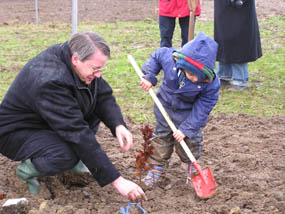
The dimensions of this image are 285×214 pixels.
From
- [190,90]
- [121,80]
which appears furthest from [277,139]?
[121,80]

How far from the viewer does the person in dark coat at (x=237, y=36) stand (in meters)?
6.12

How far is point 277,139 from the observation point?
467 cm

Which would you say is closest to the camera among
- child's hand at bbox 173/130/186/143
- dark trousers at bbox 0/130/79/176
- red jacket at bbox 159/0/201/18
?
dark trousers at bbox 0/130/79/176

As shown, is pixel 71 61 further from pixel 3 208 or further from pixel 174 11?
pixel 174 11

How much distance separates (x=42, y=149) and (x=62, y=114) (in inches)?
18.3

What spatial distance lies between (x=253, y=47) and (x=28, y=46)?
475 cm

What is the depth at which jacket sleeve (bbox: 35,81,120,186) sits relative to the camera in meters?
2.95

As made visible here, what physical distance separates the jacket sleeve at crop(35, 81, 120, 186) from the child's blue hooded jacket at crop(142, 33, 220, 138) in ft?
2.69

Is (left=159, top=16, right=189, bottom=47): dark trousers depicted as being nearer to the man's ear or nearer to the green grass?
the green grass

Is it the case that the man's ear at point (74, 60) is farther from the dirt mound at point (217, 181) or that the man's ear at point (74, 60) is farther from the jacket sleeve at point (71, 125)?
the dirt mound at point (217, 181)

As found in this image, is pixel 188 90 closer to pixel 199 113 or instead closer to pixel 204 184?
pixel 199 113

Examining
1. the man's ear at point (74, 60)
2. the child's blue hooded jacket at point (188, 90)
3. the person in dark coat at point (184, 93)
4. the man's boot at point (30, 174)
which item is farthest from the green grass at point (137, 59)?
the man's ear at point (74, 60)

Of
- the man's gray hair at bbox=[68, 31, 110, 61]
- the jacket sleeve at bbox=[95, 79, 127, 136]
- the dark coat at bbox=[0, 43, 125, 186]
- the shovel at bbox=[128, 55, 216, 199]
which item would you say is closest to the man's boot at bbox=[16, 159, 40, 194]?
the dark coat at bbox=[0, 43, 125, 186]

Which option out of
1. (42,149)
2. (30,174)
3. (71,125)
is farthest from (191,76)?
(30,174)
